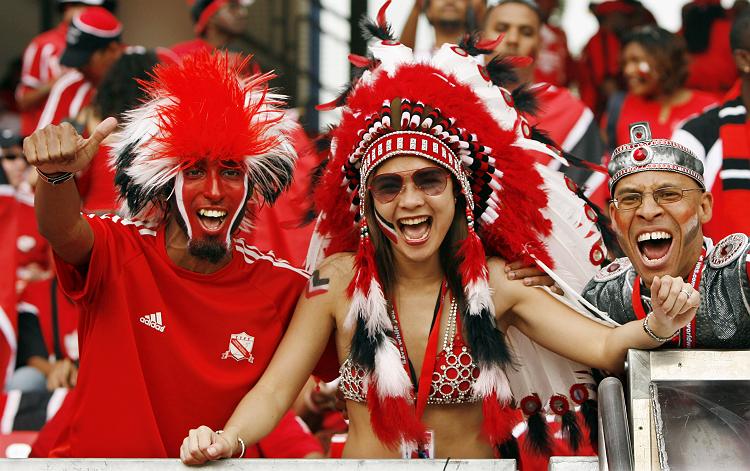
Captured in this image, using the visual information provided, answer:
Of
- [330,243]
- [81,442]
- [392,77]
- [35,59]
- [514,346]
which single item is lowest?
[81,442]

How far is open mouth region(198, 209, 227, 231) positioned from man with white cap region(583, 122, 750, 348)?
1145 mm

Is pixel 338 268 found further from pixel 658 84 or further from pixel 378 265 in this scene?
pixel 658 84

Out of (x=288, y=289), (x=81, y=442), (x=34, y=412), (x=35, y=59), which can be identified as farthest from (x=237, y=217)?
(x=35, y=59)

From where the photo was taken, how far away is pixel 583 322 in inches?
143

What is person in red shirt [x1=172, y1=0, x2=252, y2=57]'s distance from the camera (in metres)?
6.58

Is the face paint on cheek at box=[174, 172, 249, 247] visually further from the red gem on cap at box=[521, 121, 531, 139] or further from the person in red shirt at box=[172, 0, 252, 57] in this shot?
the person in red shirt at box=[172, 0, 252, 57]

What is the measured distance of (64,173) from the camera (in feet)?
11.5

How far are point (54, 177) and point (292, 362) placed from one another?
2.88 feet

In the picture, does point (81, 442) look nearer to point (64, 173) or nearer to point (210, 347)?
point (210, 347)

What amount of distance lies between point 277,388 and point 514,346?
720 millimetres

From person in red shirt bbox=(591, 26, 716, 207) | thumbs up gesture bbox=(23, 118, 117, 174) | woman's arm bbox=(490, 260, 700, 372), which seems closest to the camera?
woman's arm bbox=(490, 260, 700, 372)

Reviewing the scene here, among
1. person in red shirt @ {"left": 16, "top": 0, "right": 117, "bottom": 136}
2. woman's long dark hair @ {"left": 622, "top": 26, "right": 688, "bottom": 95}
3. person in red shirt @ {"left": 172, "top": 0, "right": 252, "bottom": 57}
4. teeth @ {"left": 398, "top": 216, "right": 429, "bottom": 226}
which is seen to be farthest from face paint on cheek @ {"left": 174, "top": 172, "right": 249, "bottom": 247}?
person in red shirt @ {"left": 16, "top": 0, "right": 117, "bottom": 136}

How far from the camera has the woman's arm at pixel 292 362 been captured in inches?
145

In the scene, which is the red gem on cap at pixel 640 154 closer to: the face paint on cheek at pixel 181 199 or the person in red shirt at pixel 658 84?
the face paint on cheek at pixel 181 199
